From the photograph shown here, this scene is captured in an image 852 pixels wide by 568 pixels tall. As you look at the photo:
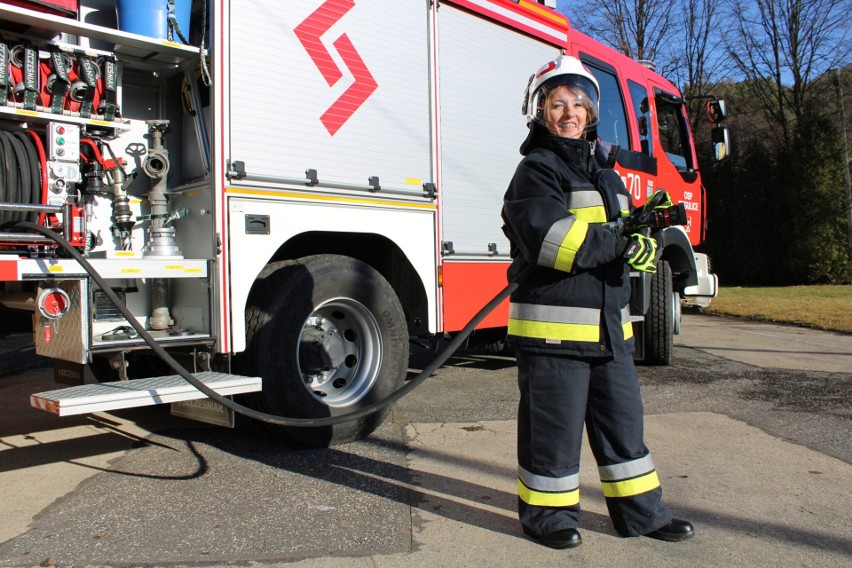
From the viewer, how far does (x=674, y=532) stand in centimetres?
295

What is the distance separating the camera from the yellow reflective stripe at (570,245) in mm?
2801

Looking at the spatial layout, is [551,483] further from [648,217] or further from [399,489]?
[648,217]

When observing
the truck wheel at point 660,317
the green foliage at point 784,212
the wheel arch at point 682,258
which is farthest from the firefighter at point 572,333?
the green foliage at point 784,212

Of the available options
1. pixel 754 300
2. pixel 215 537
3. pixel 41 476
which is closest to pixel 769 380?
pixel 215 537

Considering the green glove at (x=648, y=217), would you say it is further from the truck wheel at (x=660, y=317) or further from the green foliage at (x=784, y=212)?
the green foliage at (x=784, y=212)

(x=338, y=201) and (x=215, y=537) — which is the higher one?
(x=338, y=201)

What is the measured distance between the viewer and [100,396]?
10.4 feet

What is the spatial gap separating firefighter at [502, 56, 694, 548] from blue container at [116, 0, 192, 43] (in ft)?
6.63

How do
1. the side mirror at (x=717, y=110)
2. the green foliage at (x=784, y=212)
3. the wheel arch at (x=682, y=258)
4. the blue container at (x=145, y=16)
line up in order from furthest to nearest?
the green foliage at (x=784, y=212) → the side mirror at (x=717, y=110) → the wheel arch at (x=682, y=258) → the blue container at (x=145, y=16)

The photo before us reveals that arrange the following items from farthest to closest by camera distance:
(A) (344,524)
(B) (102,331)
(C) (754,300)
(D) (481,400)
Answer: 1. (C) (754,300)
2. (D) (481,400)
3. (B) (102,331)
4. (A) (344,524)

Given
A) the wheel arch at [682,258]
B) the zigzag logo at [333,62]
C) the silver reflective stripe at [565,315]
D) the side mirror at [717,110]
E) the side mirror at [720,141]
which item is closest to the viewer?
the silver reflective stripe at [565,315]

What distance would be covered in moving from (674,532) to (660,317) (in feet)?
13.5

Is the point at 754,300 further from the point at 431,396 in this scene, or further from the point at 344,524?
the point at 344,524

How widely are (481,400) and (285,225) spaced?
2415 millimetres
